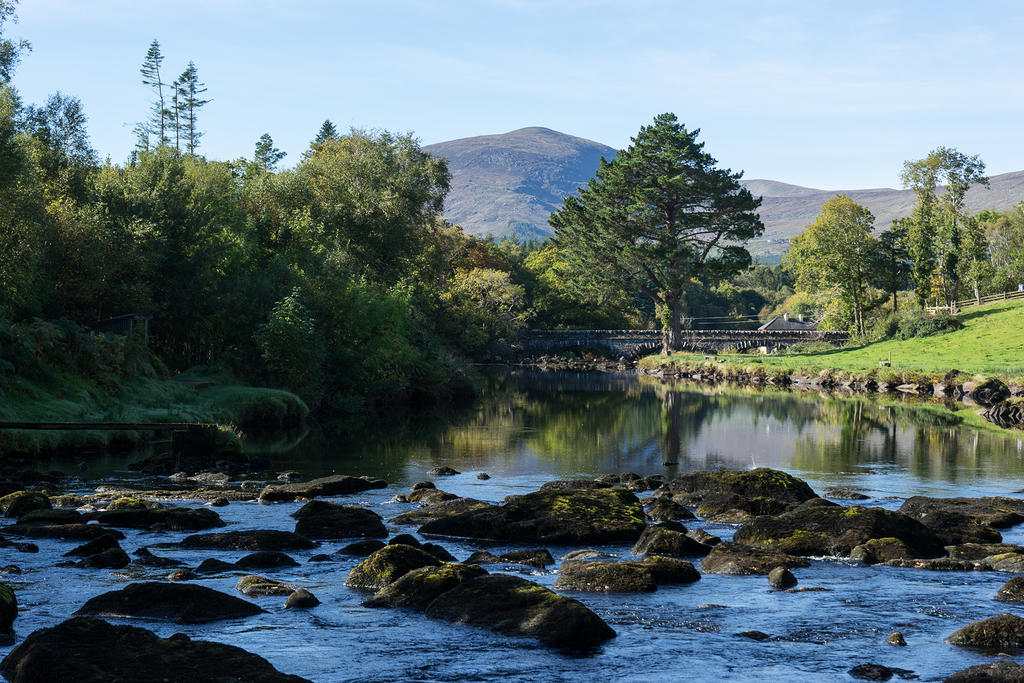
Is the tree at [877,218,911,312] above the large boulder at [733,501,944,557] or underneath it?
above

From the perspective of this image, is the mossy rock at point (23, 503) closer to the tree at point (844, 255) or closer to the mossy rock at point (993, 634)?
the mossy rock at point (993, 634)

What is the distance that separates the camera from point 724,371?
10281 centimetres

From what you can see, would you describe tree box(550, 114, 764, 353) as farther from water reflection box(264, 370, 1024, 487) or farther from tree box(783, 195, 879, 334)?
water reflection box(264, 370, 1024, 487)

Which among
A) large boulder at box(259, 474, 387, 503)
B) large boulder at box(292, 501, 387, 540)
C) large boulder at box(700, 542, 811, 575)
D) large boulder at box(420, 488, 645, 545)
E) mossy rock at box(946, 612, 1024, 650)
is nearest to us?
mossy rock at box(946, 612, 1024, 650)

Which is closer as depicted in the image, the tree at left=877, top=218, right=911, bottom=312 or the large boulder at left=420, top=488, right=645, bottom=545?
the large boulder at left=420, top=488, right=645, bottom=545

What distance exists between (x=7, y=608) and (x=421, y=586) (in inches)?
274

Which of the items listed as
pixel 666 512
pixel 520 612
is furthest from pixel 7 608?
pixel 666 512

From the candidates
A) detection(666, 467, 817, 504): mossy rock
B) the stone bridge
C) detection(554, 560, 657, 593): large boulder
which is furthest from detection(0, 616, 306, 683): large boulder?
the stone bridge

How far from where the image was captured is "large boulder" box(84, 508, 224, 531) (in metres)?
24.6

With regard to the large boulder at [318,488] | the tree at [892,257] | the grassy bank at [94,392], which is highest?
the tree at [892,257]

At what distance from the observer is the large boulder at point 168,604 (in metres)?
16.5

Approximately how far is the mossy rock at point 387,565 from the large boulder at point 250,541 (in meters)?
3.19

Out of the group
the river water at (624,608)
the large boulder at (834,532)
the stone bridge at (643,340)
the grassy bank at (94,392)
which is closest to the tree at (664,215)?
the stone bridge at (643,340)

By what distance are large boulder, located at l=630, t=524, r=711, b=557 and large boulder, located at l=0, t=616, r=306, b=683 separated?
11.4m
